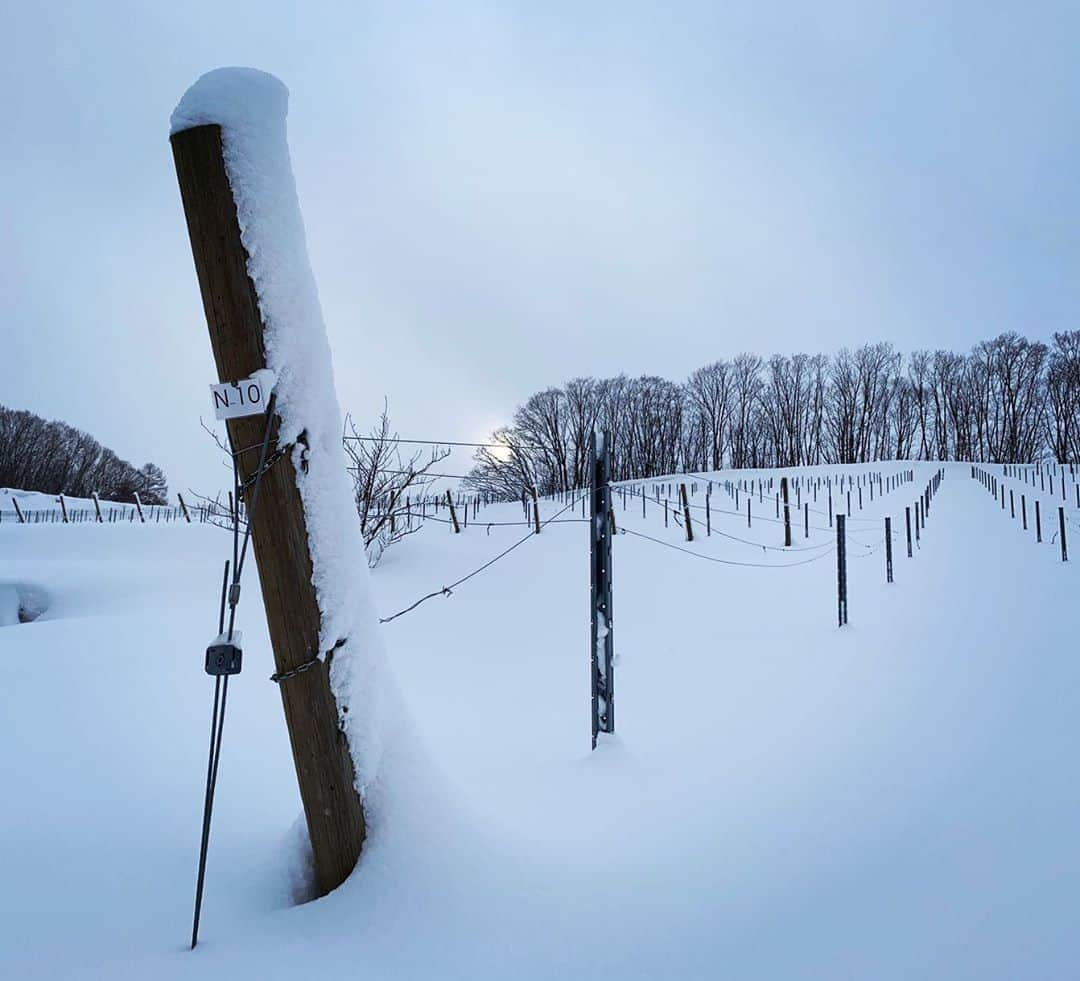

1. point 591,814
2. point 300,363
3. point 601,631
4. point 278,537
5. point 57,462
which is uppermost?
point 57,462

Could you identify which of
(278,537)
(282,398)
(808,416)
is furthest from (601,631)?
(808,416)

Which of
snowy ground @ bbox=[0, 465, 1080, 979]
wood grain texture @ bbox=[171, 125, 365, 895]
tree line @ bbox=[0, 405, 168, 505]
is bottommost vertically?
snowy ground @ bbox=[0, 465, 1080, 979]

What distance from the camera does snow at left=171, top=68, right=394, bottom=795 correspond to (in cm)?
180

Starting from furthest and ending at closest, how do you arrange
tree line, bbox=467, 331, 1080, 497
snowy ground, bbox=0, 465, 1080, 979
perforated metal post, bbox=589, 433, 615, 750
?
1. tree line, bbox=467, 331, 1080, 497
2. perforated metal post, bbox=589, 433, 615, 750
3. snowy ground, bbox=0, 465, 1080, 979

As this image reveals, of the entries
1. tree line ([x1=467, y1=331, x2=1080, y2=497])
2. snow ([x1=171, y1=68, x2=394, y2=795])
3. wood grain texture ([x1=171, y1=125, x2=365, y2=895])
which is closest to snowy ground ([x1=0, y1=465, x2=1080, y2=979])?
wood grain texture ([x1=171, y1=125, x2=365, y2=895])

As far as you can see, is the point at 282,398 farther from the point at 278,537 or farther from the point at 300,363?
the point at 278,537

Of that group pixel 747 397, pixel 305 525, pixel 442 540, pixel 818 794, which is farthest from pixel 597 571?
pixel 747 397

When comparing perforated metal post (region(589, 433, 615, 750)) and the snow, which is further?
perforated metal post (region(589, 433, 615, 750))

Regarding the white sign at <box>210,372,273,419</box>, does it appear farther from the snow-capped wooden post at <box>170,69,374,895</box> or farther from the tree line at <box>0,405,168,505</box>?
the tree line at <box>0,405,168,505</box>

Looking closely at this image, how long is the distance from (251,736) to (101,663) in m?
2.20

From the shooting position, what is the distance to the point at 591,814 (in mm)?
2947

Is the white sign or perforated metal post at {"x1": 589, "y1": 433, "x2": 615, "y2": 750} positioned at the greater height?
the white sign

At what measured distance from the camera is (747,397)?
63281 mm

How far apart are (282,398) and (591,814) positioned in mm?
2502
